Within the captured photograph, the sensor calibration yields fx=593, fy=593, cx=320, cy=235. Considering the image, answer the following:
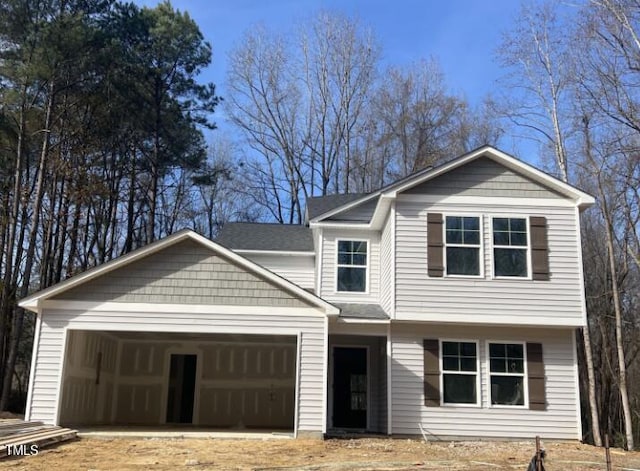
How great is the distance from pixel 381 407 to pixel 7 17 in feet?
57.8

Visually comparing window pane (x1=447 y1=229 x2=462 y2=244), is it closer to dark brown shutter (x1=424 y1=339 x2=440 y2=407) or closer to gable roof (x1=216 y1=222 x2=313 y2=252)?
dark brown shutter (x1=424 y1=339 x2=440 y2=407)

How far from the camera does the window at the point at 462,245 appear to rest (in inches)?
523

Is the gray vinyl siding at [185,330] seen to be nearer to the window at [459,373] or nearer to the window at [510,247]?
the window at [459,373]

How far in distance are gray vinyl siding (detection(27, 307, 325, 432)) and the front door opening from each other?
13.5ft

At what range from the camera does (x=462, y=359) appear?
13.2m

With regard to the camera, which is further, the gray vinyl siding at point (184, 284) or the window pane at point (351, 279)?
the window pane at point (351, 279)

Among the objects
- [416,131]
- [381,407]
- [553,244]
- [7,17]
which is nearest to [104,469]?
[381,407]

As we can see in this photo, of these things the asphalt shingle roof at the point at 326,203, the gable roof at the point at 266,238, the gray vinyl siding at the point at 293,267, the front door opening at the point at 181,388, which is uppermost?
the asphalt shingle roof at the point at 326,203

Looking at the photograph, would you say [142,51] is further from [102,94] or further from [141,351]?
[141,351]

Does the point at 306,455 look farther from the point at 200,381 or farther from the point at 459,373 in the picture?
the point at 200,381

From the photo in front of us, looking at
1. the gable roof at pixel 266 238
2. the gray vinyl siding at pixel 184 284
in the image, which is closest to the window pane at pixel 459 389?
the gray vinyl siding at pixel 184 284

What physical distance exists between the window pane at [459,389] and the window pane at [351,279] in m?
3.36

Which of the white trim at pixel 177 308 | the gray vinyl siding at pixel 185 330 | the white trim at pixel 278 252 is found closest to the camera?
the gray vinyl siding at pixel 185 330

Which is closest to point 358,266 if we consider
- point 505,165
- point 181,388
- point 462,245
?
point 462,245
